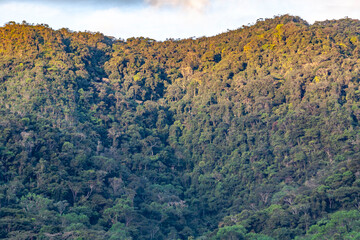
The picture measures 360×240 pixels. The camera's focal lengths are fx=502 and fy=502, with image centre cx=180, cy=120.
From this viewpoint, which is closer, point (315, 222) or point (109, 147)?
point (315, 222)

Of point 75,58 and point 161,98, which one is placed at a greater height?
point 75,58

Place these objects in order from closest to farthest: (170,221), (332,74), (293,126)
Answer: (170,221) < (293,126) < (332,74)

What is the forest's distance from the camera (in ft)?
106

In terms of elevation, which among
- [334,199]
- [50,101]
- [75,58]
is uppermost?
[75,58]

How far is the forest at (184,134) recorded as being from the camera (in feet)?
106

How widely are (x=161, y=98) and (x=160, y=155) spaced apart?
13.2 m

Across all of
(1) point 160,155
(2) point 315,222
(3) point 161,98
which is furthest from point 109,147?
(2) point 315,222

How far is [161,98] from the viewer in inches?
2276

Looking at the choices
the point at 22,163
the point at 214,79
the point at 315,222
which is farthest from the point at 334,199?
the point at 214,79

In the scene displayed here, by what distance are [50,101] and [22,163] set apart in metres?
13.0

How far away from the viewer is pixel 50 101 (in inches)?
1816

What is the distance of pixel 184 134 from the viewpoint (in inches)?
1969

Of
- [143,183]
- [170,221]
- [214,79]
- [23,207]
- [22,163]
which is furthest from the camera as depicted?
[214,79]

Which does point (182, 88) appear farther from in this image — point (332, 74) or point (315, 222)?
point (315, 222)
